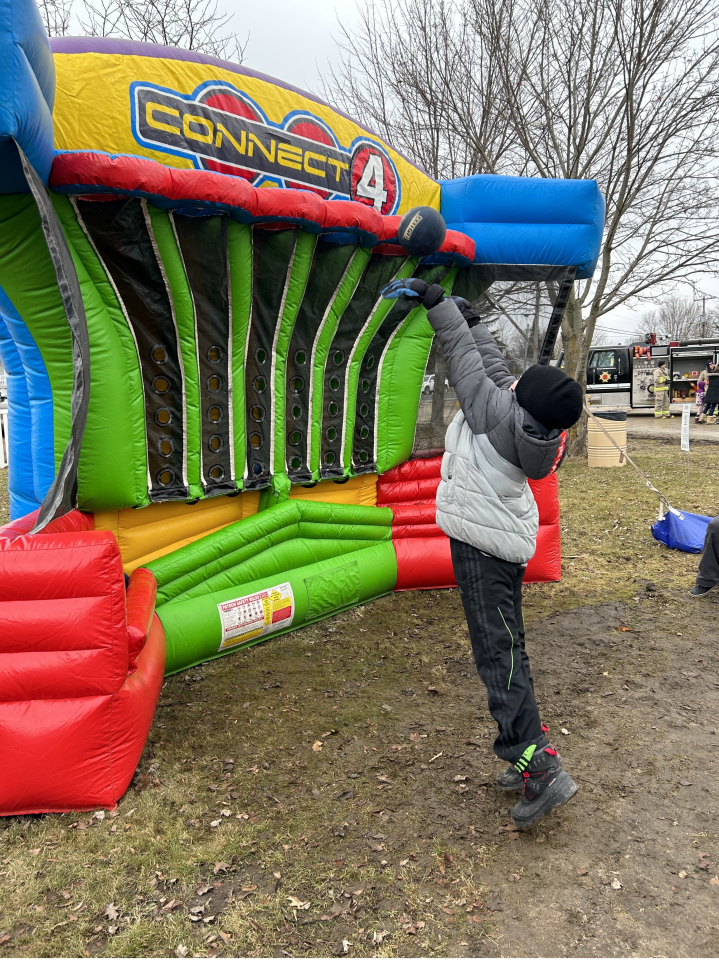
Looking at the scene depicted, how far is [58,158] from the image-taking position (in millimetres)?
3201

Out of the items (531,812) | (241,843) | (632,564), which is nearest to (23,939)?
(241,843)

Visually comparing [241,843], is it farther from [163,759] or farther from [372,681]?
[372,681]

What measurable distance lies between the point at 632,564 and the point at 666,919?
456cm

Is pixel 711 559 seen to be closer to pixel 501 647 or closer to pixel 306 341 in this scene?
pixel 501 647

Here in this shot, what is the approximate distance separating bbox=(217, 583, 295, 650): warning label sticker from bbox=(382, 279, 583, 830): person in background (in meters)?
1.94

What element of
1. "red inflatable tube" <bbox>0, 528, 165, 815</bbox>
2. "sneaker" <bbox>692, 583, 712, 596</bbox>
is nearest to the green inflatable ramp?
"red inflatable tube" <bbox>0, 528, 165, 815</bbox>

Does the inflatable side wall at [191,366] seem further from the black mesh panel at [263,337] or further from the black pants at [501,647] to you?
the black pants at [501,647]

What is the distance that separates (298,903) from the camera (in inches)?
92.7

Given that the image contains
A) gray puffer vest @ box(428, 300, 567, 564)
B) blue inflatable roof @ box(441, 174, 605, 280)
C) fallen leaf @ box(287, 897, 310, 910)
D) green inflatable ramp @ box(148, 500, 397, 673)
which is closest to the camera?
fallen leaf @ box(287, 897, 310, 910)

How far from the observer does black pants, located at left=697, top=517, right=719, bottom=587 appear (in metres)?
5.39

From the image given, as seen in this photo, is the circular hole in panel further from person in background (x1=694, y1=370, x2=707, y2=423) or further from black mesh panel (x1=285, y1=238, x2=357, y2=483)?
person in background (x1=694, y1=370, x2=707, y2=423)

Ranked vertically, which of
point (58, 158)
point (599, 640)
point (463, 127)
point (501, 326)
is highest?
point (463, 127)

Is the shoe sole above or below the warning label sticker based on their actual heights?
below

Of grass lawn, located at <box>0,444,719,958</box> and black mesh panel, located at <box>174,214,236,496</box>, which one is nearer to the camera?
grass lawn, located at <box>0,444,719,958</box>
